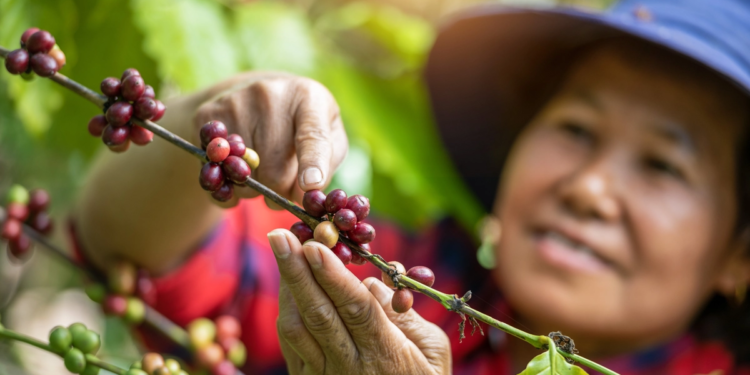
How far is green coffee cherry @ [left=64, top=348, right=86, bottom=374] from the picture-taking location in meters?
0.58

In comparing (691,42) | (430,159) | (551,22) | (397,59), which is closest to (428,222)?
(430,159)

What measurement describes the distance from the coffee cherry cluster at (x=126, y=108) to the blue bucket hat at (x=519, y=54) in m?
0.82

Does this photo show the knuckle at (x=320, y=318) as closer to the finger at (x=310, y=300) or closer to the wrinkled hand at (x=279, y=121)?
the finger at (x=310, y=300)

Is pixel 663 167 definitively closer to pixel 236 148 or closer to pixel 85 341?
pixel 236 148

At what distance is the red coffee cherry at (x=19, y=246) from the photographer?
77 cm

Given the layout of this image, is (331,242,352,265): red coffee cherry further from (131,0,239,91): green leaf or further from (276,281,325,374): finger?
(131,0,239,91): green leaf

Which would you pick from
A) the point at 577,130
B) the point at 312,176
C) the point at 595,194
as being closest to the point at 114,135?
the point at 312,176

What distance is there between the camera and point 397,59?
4.94ft

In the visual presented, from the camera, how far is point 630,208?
102cm

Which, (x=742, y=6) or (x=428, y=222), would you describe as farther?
(x=428, y=222)

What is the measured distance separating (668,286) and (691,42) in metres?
0.42

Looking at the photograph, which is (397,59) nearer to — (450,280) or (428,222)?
(428,222)

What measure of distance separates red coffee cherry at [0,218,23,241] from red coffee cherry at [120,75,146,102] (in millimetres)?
363

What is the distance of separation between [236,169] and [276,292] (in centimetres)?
82
